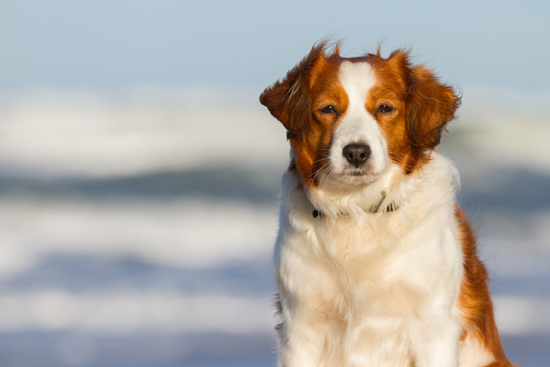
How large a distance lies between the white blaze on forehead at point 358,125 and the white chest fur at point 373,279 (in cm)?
44

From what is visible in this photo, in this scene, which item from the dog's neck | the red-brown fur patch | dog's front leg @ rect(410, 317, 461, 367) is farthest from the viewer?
the red-brown fur patch

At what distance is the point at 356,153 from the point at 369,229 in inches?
28.0

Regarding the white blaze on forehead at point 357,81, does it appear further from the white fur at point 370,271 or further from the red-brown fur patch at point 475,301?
the red-brown fur patch at point 475,301

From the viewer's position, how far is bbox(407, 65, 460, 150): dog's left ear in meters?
5.25

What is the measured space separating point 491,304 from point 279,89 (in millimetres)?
2228

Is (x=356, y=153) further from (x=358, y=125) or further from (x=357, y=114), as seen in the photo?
(x=357, y=114)

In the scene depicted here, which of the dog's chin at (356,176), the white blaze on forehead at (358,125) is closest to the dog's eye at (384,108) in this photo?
the white blaze on forehead at (358,125)

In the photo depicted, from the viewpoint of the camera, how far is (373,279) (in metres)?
5.32

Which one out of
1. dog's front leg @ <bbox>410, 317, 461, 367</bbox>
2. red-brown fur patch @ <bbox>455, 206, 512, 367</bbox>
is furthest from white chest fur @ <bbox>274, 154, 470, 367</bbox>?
red-brown fur patch @ <bbox>455, 206, 512, 367</bbox>

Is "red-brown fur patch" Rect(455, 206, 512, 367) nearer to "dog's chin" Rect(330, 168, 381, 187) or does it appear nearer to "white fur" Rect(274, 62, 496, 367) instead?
"white fur" Rect(274, 62, 496, 367)

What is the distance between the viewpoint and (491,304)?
5.97m

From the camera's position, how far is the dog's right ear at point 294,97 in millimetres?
5255

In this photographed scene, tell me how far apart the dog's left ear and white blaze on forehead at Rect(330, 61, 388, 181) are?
313 mm

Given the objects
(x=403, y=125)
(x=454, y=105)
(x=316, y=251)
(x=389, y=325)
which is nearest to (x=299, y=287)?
(x=316, y=251)
